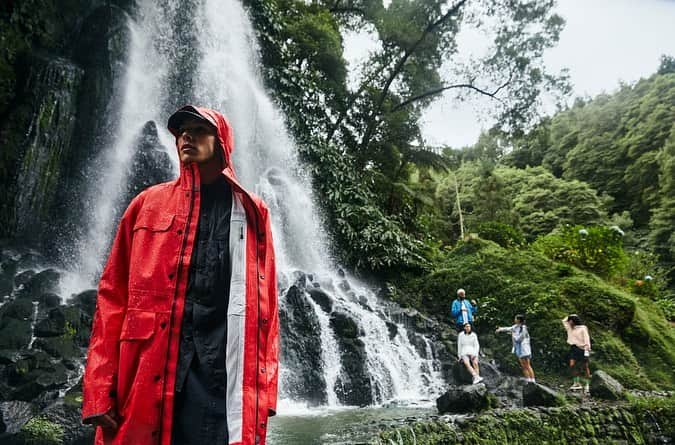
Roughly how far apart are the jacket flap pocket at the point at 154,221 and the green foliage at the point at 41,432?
4.16 m

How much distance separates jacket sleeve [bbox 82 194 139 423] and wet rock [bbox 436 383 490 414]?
4.81 meters

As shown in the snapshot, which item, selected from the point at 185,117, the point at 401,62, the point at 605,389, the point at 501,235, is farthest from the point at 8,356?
the point at 401,62

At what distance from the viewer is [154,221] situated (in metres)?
1.60

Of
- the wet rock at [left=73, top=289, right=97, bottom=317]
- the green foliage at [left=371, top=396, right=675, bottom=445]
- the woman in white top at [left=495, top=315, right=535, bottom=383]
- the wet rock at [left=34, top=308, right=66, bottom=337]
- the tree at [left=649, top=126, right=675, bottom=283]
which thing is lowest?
the green foliage at [left=371, top=396, right=675, bottom=445]

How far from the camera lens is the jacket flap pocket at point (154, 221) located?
62.3 inches

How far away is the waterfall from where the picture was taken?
7.81m

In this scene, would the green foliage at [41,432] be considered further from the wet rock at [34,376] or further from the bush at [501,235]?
the bush at [501,235]

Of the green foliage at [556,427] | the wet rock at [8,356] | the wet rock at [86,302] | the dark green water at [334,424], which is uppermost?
the wet rock at [86,302]

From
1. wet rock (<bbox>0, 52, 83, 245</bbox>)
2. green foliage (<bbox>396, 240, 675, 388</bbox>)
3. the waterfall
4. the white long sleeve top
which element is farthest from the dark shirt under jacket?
green foliage (<bbox>396, 240, 675, 388</bbox>)

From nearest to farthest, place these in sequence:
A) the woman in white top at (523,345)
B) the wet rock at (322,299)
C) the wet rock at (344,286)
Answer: the woman in white top at (523,345), the wet rock at (322,299), the wet rock at (344,286)

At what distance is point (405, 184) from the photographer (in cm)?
1697

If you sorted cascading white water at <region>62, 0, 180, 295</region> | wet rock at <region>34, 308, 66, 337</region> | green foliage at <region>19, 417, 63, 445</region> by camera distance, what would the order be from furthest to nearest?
cascading white water at <region>62, 0, 180, 295</region> < wet rock at <region>34, 308, 66, 337</region> < green foliage at <region>19, 417, 63, 445</region>

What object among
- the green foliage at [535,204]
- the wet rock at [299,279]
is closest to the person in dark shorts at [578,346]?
the wet rock at [299,279]

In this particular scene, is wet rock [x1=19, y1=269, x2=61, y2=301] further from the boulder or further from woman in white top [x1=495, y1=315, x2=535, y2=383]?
woman in white top [x1=495, y1=315, x2=535, y2=383]
